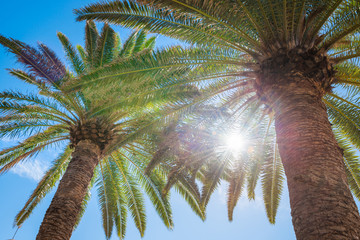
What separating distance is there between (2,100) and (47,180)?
11.5 ft

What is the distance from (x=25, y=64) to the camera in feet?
26.0

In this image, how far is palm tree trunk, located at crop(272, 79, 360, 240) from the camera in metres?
3.01

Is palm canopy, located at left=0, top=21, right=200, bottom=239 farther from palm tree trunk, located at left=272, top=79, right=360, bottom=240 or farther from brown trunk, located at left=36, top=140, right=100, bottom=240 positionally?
palm tree trunk, located at left=272, top=79, right=360, bottom=240

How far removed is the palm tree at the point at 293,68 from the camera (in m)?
3.31

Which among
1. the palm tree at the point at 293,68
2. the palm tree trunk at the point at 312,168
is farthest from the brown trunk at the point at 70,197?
the palm tree trunk at the point at 312,168

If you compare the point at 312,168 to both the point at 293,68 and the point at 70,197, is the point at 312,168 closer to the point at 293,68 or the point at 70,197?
the point at 293,68

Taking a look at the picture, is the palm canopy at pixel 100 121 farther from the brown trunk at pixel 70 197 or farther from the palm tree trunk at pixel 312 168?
the palm tree trunk at pixel 312 168

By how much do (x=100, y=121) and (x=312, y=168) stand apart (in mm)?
6670

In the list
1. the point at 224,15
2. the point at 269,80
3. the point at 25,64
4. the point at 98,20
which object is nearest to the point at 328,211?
the point at 269,80

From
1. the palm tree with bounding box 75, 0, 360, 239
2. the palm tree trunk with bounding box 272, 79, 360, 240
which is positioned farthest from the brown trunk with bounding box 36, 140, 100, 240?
the palm tree trunk with bounding box 272, 79, 360, 240

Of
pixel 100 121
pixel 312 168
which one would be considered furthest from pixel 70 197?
pixel 312 168

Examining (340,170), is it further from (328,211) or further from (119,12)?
(119,12)

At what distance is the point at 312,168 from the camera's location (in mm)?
3529

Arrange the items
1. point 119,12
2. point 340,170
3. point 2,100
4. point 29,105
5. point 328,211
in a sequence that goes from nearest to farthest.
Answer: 1. point 328,211
2. point 340,170
3. point 119,12
4. point 2,100
5. point 29,105
